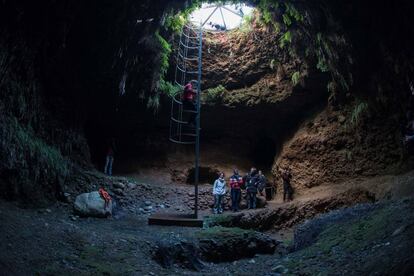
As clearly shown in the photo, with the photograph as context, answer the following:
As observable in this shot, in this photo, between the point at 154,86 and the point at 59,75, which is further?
the point at 154,86

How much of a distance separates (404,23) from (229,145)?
12.2m

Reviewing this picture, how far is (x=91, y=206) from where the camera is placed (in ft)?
33.0

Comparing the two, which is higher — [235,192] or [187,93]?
[187,93]

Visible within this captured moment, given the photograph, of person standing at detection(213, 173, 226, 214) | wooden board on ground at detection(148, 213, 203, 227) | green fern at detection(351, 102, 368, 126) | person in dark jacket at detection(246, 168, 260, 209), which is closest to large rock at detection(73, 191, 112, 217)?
wooden board on ground at detection(148, 213, 203, 227)

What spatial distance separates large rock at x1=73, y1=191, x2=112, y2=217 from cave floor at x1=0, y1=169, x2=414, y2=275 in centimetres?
25

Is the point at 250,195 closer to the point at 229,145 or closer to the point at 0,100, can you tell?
the point at 229,145

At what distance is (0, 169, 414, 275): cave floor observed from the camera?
227 inches

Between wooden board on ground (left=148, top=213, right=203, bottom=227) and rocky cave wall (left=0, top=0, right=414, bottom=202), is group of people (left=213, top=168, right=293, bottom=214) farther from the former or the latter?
wooden board on ground (left=148, top=213, right=203, bottom=227)


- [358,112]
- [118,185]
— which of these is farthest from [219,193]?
[358,112]

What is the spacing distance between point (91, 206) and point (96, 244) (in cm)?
302

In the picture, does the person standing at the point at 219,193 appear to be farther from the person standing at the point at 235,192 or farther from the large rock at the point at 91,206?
the large rock at the point at 91,206

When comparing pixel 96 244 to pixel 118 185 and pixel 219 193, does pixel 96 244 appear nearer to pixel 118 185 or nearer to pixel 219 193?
pixel 118 185

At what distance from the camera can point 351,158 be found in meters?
12.8

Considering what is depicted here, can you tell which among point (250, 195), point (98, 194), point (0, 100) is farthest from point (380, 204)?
point (0, 100)
